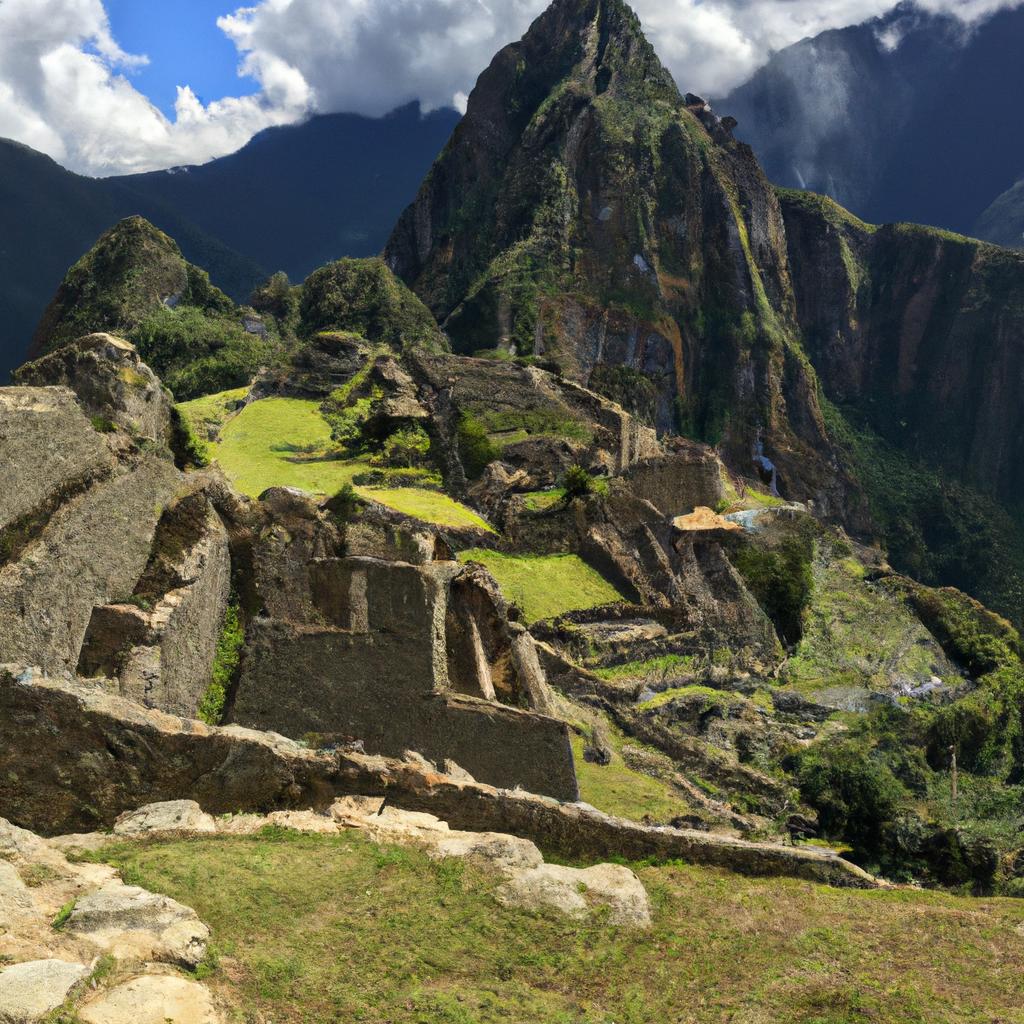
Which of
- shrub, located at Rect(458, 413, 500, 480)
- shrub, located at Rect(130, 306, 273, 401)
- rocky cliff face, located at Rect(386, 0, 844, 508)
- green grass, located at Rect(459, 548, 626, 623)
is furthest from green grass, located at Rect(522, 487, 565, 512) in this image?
rocky cliff face, located at Rect(386, 0, 844, 508)

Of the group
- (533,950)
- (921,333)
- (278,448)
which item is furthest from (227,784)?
(921,333)

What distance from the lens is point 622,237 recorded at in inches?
4525

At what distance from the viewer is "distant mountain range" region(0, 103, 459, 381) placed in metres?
89.6

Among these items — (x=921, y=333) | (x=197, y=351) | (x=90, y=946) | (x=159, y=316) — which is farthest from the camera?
(x=921, y=333)

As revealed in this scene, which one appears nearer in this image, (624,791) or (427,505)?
(624,791)

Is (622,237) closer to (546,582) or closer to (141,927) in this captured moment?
(546,582)

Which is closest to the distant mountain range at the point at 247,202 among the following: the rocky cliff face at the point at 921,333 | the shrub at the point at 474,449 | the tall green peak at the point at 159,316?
the tall green peak at the point at 159,316

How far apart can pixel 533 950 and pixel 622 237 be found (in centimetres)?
11320

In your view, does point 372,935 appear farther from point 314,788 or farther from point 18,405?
point 18,405

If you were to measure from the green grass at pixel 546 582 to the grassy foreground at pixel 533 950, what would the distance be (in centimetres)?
1719

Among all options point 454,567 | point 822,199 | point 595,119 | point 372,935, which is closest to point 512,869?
point 372,935

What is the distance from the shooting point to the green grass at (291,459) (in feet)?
110

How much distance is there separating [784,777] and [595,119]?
112 metres

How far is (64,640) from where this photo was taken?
12781 mm
